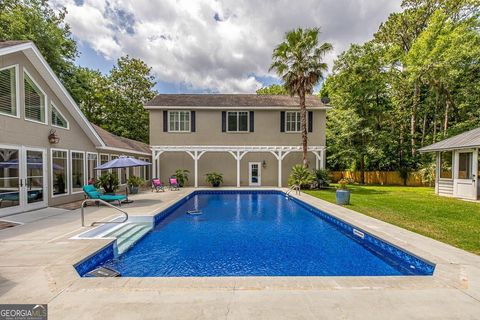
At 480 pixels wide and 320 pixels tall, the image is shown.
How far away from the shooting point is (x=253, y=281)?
12.3 feet

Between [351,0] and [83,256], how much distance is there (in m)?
15.0

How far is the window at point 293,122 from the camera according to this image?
1894 centimetres

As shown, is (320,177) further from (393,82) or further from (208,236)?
(393,82)

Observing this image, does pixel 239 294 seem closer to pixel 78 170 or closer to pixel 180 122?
pixel 78 170

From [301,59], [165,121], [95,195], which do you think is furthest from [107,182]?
[301,59]

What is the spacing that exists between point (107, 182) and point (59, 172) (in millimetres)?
1888

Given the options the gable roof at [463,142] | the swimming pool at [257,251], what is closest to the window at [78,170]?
the swimming pool at [257,251]

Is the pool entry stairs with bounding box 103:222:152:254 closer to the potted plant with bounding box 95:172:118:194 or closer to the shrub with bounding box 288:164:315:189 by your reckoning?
the potted plant with bounding box 95:172:118:194

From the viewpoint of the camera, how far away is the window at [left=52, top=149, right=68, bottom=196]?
10039 millimetres

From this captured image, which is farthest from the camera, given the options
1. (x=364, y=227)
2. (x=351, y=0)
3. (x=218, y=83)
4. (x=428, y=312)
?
(x=218, y=83)

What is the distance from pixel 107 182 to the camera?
11375 mm

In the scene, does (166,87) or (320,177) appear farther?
(166,87)

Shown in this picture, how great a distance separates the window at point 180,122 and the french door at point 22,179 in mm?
9873

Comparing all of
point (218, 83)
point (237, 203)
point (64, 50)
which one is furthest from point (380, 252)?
point (218, 83)
